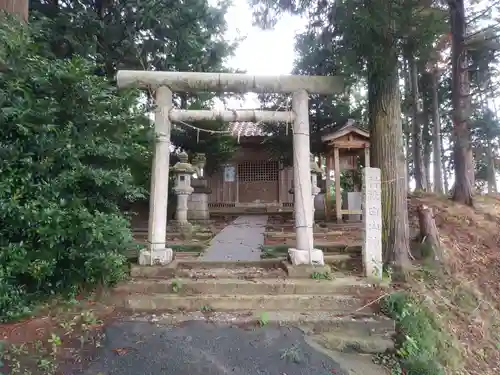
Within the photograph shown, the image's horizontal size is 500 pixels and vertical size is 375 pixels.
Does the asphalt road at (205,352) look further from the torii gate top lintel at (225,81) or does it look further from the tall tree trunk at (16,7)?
the tall tree trunk at (16,7)

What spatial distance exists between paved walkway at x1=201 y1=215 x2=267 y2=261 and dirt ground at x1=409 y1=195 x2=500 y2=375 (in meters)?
2.76

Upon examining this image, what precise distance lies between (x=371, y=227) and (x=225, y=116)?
2842 mm

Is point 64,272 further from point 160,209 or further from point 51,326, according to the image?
point 160,209

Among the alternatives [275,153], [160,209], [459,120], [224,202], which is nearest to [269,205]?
[224,202]

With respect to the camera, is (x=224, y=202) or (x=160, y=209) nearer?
(x=160, y=209)

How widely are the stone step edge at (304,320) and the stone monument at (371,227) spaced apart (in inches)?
34.5

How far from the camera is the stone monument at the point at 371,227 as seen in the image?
4.77 m

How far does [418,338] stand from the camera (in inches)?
148

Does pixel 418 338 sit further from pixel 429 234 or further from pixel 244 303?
pixel 429 234

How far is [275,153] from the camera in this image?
11.5 m

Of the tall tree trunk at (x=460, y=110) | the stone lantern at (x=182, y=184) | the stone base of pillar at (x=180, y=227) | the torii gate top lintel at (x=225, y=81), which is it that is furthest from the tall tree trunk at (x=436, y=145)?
the stone base of pillar at (x=180, y=227)

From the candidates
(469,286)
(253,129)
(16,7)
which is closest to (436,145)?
(253,129)

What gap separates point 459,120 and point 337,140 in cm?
312

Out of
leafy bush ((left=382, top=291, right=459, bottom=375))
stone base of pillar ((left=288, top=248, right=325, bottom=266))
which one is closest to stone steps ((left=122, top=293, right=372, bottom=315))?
leafy bush ((left=382, top=291, right=459, bottom=375))
